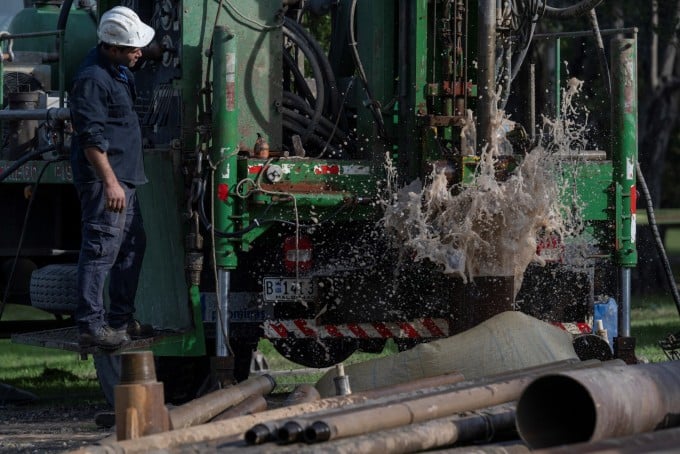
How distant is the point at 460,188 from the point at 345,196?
2.25ft

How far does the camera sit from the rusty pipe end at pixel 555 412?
533 centimetres

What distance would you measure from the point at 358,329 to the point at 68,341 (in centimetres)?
171

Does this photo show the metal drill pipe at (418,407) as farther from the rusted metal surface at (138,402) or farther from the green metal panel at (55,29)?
the green metal panel at (55,29)

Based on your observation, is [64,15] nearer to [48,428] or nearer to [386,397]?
[48,428]

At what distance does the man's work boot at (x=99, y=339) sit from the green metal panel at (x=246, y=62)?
3.84ft

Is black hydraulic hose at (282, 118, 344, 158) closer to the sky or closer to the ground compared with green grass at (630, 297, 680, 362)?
closer to the sky

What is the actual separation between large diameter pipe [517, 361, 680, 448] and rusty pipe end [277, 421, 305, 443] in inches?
32.7

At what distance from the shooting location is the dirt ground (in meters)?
7.64

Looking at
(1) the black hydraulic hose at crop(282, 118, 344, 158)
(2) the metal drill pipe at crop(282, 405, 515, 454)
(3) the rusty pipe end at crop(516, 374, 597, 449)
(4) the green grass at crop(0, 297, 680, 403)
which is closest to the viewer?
(2) the metal drill pipe at crop(282, 405, 515, 454)

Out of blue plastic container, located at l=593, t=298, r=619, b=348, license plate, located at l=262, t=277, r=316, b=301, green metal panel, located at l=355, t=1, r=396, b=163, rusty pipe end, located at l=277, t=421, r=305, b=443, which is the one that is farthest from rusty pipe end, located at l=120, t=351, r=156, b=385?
blue plastic container, located at l=593, t=298, r=619, b=348

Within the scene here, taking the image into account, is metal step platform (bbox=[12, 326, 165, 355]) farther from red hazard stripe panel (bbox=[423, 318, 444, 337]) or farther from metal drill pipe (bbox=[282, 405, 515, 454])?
metal drill pipe (bbox=[282, 405, 515, 454])

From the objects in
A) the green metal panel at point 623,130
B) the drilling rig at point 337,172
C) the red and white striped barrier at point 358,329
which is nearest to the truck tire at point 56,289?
the drilling rig at point 337,172

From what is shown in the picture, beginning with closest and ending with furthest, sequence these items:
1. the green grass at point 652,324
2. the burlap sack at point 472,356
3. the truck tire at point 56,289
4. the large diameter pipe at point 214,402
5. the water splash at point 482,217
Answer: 1. the large diameter pipe at point 214,402
2. the burlap sack at point 472,356
3. the water splash at point 482,217
4. the truck tire at point 56,289
5. the green grass at point 652,324

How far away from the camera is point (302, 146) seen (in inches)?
333
